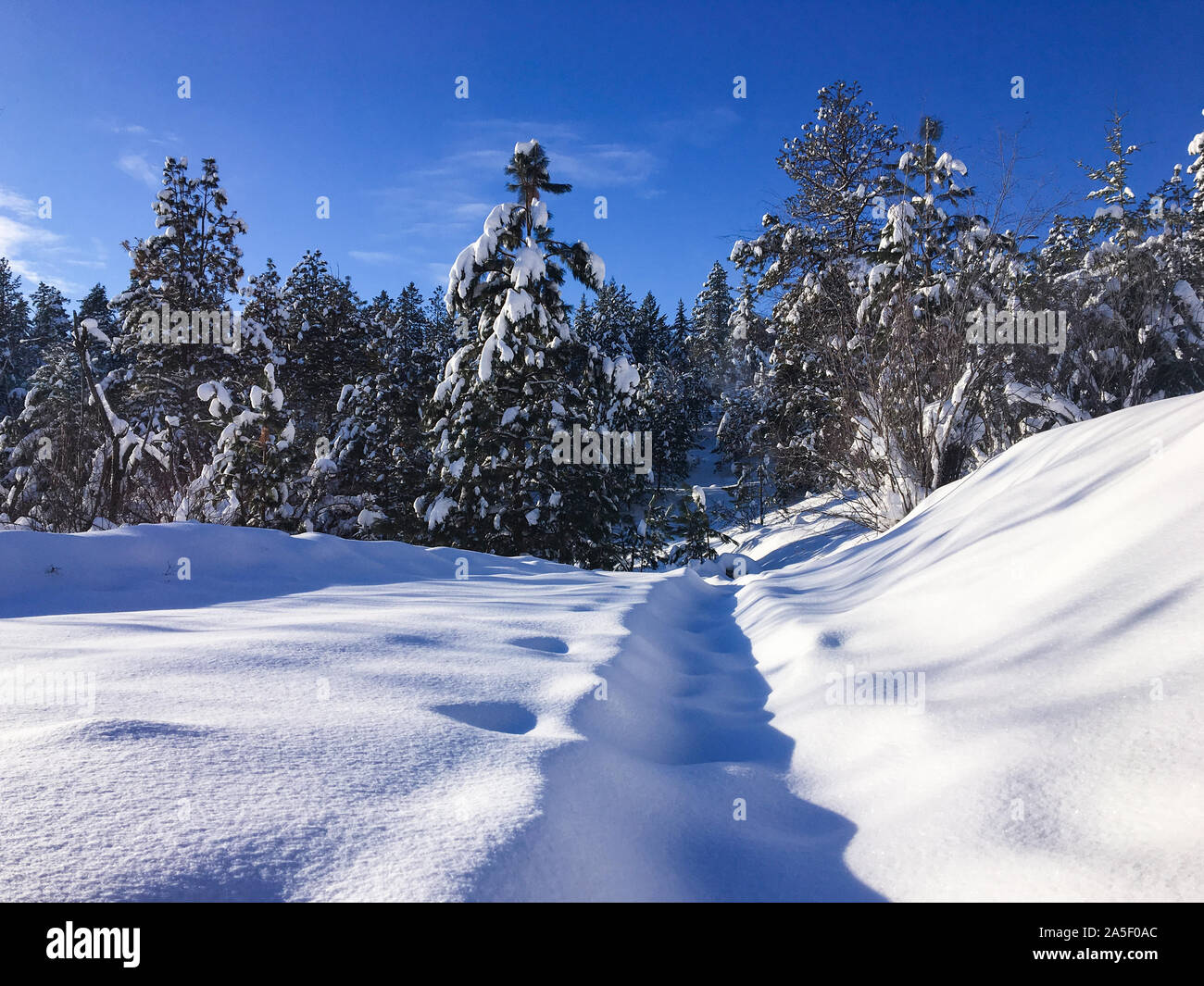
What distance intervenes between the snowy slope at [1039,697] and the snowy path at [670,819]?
11 centimetres

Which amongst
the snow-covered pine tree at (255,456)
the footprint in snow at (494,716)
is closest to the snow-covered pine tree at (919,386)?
the footprint in snow at (494,716)

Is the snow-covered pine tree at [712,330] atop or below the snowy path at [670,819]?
atop

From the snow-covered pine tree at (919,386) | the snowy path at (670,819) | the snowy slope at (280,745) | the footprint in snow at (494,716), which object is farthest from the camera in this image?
the snow-covered pine tree at (919,386)

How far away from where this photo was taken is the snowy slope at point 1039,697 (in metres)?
1.31

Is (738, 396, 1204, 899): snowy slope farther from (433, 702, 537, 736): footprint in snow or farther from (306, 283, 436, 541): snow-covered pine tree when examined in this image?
(306, 283, 436, 541): snow-covered pine tree

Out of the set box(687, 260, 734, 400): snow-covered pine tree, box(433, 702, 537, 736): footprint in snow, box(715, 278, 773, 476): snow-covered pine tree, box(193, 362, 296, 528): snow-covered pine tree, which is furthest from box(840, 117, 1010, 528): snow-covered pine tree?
box(687, 260, 734, 400): snow-covered pine tree

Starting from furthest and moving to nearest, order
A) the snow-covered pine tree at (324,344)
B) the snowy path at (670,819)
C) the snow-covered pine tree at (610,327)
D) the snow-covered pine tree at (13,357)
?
the snow-covered pine tree at (610,327), the snow-covered pine tree at (13,357), the snow-covered pine tree at (324,344), the snowy path at (670,819)

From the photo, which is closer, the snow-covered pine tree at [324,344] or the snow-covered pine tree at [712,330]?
the snow-covered pine tree at [324,344]

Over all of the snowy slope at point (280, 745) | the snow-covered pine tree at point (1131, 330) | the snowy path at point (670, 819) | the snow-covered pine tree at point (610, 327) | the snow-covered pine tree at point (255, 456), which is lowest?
the snowy path at point (670, 819)

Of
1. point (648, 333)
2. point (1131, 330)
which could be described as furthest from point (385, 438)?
point (648, 333)

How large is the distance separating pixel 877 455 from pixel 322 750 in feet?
31.3

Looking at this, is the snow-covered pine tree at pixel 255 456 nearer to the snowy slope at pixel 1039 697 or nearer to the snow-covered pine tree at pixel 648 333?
the snowy slope at pixel 1039 697

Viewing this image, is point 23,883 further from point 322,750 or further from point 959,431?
point 959,431

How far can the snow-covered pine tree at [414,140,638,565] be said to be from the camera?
453 inches
